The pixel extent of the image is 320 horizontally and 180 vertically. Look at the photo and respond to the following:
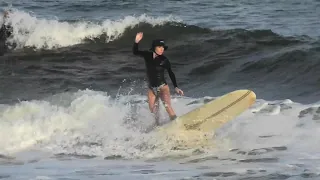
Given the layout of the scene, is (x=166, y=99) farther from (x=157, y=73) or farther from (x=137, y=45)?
(x=137, y=45)

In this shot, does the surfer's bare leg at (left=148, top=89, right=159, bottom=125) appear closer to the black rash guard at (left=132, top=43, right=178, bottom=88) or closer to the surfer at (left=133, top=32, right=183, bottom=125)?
the surfer at (left=133, top=32, right=183, bottom=125)

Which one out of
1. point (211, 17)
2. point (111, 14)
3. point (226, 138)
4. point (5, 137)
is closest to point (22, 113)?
point (5, 137)

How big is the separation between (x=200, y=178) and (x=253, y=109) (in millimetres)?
4119

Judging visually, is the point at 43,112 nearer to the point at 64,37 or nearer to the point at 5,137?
the point at 5,137

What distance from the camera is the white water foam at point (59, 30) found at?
2003cm

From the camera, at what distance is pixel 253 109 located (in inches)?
407

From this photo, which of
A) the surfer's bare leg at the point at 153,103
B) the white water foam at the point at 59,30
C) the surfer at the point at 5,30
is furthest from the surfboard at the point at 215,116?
the surfer at the point at 5,30

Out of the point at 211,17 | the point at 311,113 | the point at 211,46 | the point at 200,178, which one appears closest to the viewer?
the point at 200,178

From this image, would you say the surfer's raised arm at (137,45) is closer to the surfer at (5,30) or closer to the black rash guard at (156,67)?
the black rash guard at (156,67)

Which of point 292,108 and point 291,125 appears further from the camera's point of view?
point 292,108

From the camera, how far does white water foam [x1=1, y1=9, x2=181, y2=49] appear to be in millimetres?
20031

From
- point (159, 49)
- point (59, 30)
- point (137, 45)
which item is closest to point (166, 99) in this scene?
point (159, 49)

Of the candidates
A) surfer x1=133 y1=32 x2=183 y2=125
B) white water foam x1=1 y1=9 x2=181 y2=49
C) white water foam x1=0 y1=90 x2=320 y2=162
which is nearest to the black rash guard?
surfer x1=133 y1=32 x2=183 y2=125

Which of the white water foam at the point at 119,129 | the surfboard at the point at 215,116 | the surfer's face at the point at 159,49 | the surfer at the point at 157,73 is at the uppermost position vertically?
the surfer's face at the point at 159,49
